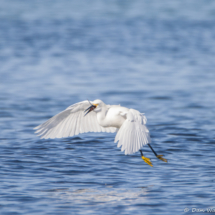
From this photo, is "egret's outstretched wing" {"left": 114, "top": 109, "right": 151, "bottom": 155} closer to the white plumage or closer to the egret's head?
the white plumage

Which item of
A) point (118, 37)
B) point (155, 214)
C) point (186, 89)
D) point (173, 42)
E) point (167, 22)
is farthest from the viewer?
point (167, 22)

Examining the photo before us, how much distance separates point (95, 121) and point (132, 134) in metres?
1.72

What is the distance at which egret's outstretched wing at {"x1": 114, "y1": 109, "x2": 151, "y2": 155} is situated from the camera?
8.33 m

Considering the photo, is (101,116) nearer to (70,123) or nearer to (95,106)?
(95,106)

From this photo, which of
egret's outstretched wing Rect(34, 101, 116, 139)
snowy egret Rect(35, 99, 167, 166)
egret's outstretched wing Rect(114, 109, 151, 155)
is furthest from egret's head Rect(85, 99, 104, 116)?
egret's outstretched wing Rect(114, 109, 151, 155)

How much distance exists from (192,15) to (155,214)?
35.6 meters

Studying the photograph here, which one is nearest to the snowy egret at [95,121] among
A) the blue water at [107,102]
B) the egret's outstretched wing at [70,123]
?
the egret's outstretched wing at [70,123]

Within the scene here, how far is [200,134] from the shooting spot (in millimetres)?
12273

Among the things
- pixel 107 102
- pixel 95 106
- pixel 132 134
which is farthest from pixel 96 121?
pixel 107 102

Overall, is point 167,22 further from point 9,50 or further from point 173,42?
point 9,50

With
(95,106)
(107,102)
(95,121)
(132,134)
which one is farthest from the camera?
(107,102)

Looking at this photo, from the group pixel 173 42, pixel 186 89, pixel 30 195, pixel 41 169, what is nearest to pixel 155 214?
pixel 30 195

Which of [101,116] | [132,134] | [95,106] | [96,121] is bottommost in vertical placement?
[132,134]

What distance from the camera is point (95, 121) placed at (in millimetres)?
10109
